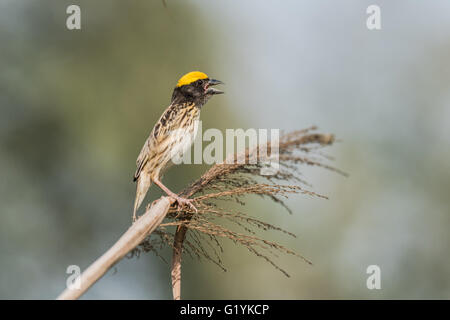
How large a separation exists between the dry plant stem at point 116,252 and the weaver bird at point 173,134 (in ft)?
6.06

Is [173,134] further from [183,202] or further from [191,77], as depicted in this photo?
[183,202]

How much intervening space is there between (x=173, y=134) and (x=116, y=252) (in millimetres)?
2517

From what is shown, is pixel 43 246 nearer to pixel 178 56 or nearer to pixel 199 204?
pixel 178 56

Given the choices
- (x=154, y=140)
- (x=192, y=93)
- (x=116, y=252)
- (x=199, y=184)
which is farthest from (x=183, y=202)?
(x=192, y=93)

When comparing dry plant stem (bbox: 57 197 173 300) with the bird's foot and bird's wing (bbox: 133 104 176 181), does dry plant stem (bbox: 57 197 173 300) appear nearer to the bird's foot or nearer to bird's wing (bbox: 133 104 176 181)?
the bird's foot

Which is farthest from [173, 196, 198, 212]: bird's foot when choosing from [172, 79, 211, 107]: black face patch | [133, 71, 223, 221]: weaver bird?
[172, 79, 211, 107]: black face patch

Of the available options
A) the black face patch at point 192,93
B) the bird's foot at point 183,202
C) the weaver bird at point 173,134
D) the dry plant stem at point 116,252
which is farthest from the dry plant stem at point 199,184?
the black face patch at point 192,93

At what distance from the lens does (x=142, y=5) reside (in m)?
12.4

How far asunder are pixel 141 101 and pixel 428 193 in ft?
22.5

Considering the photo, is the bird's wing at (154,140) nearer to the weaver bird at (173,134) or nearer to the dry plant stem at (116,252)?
the weaver bird at (173,134)

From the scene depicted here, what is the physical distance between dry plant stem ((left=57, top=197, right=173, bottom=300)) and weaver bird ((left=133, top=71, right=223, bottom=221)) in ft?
6.06

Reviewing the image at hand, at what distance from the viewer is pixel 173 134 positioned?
15.2 feet

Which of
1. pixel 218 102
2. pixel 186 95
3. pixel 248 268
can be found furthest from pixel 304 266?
→ pixel 186 95

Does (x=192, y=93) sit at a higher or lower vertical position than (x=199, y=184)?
higher
